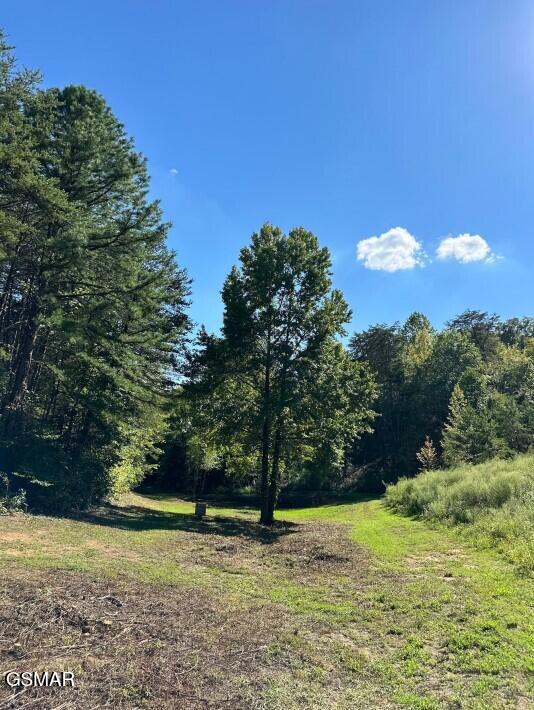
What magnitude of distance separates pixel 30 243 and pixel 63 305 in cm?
269

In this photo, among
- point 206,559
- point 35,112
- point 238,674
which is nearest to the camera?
point 238,674

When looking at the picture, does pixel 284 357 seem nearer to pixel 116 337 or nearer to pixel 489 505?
pixel 116 337

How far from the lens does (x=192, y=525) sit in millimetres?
16859

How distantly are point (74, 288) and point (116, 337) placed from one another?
10.7 feet

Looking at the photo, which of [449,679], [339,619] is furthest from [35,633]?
[449,679]

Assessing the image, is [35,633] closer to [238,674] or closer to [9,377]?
[238,674]

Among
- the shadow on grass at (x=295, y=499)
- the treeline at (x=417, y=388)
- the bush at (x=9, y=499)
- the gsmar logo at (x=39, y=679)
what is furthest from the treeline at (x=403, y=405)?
the gsmar logo at (x=39, y=679)

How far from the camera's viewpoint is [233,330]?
63.3 ft

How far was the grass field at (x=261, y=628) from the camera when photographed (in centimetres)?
403

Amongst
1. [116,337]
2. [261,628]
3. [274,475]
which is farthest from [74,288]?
[261,628]

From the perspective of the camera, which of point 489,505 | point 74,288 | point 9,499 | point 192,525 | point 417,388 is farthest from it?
point 417,388

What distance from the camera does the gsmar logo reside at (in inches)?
152

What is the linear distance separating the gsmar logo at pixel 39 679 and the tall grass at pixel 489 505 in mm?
8061

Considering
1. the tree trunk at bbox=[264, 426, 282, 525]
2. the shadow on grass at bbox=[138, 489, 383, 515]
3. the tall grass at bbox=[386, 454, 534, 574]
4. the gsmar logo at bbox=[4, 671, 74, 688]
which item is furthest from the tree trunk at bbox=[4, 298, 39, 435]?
the shadow on grass at bbox=[138, 489, 383, 515]
